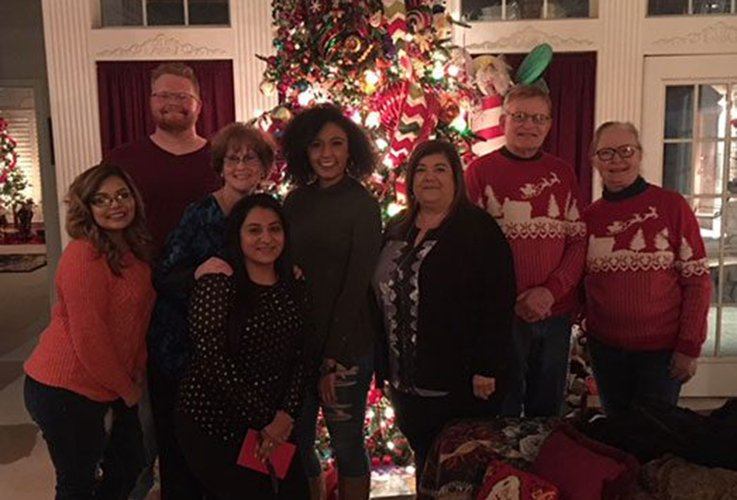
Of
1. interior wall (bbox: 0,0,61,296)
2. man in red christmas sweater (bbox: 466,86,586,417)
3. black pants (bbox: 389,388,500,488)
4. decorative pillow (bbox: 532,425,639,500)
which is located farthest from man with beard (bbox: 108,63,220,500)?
interior wall (bbox: 0,0,61,296)

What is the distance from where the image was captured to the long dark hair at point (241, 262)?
2020 mm

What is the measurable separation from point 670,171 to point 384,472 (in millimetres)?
2378

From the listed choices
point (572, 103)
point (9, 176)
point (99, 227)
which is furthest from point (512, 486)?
point (9, 176)

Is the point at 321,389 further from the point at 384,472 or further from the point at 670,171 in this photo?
the point at 670,171

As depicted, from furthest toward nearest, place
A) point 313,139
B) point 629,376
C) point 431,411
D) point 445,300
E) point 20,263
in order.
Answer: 1. point 20,263
2. point 629,376
3. point 313,139
4. point 431,411
5. point 445,300

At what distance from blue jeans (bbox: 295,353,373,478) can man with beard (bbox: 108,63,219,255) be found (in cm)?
79

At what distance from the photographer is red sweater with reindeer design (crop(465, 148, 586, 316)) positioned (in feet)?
7.91

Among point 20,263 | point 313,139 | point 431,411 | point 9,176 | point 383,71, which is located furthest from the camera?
point 9,176

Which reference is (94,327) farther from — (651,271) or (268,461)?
(651,271)

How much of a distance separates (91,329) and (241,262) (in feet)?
1.54

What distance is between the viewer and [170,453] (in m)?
2.35

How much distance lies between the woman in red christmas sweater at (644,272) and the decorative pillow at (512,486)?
0.67 meters

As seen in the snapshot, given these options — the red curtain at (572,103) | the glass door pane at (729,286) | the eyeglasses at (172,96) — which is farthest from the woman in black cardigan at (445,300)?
the glass door pane at (729,286)

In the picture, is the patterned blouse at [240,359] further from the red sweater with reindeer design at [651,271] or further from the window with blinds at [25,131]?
the window with blinds at [25,131]
